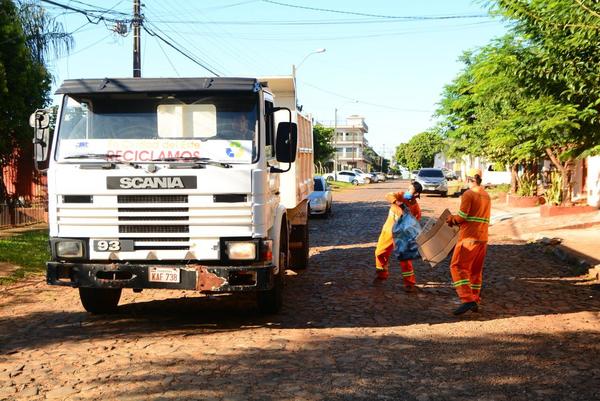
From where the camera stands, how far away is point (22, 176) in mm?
20188

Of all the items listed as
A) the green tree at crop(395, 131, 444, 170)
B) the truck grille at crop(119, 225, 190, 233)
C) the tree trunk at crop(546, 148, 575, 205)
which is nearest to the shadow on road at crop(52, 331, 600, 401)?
the truck grille at crop(119, 225, 190, 233)

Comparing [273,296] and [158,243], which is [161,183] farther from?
[273,296]

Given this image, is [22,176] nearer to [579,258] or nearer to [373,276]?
[373,276]

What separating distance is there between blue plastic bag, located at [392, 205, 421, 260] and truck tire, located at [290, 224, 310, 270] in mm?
1919

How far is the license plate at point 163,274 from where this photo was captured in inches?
257

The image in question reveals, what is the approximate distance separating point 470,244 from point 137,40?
13.4 m

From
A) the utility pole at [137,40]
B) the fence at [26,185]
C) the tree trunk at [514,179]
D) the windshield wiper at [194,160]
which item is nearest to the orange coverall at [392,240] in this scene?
the windshield wiper at [194,160]

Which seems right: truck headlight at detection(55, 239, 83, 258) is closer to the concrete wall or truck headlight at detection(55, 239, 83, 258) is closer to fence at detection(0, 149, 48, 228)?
fence at detection(0, 149, 48, 228)

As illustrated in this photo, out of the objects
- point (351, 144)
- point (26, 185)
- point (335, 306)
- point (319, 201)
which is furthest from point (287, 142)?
point (351, 144)

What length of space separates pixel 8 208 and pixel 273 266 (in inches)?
537

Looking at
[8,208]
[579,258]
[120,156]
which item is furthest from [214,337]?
[8,208]

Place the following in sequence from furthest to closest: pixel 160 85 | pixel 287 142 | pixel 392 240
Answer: pixel 392 240
pixel 287 142
pixel 160 85

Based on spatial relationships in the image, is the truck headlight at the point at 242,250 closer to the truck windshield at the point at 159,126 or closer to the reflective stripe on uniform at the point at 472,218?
the truck windshield at the point at 159,126

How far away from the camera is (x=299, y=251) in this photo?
1089 cm
